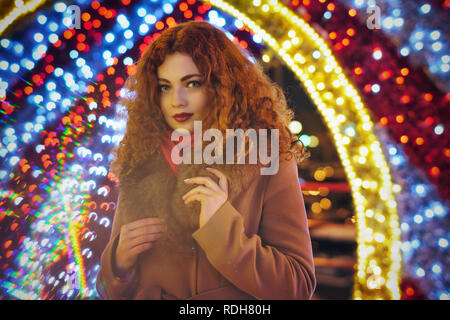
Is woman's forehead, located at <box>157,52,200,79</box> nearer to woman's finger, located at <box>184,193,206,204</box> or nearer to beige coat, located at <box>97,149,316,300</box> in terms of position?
beige coat, located at <box>97,149,316,300</box>

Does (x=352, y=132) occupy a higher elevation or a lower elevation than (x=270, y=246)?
higher

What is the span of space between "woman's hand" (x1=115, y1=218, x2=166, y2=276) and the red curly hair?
205 mm

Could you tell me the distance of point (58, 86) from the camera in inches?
48.0

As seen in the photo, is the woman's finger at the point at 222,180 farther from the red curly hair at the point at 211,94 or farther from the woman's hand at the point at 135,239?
the woman's hand at the point at 135,239

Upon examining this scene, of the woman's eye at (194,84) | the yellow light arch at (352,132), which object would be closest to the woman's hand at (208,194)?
the woman's eye at (194,84)

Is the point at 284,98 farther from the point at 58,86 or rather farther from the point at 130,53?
the point at 58,86

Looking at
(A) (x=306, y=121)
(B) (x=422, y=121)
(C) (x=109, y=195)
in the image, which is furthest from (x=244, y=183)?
(B) (x=422, y=121)

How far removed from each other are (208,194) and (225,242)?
0.16 meters

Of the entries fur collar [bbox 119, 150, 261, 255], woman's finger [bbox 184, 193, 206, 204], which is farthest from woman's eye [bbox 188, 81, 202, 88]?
woman's finger [bbox 184, 193, 206, 204]

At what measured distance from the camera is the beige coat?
0.93m

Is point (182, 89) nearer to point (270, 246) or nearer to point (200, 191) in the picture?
point (200, 191)

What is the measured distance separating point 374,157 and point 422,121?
0.27 m

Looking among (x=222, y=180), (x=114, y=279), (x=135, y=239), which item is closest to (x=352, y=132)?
(x=222, y=180)

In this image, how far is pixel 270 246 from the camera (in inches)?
37.1
